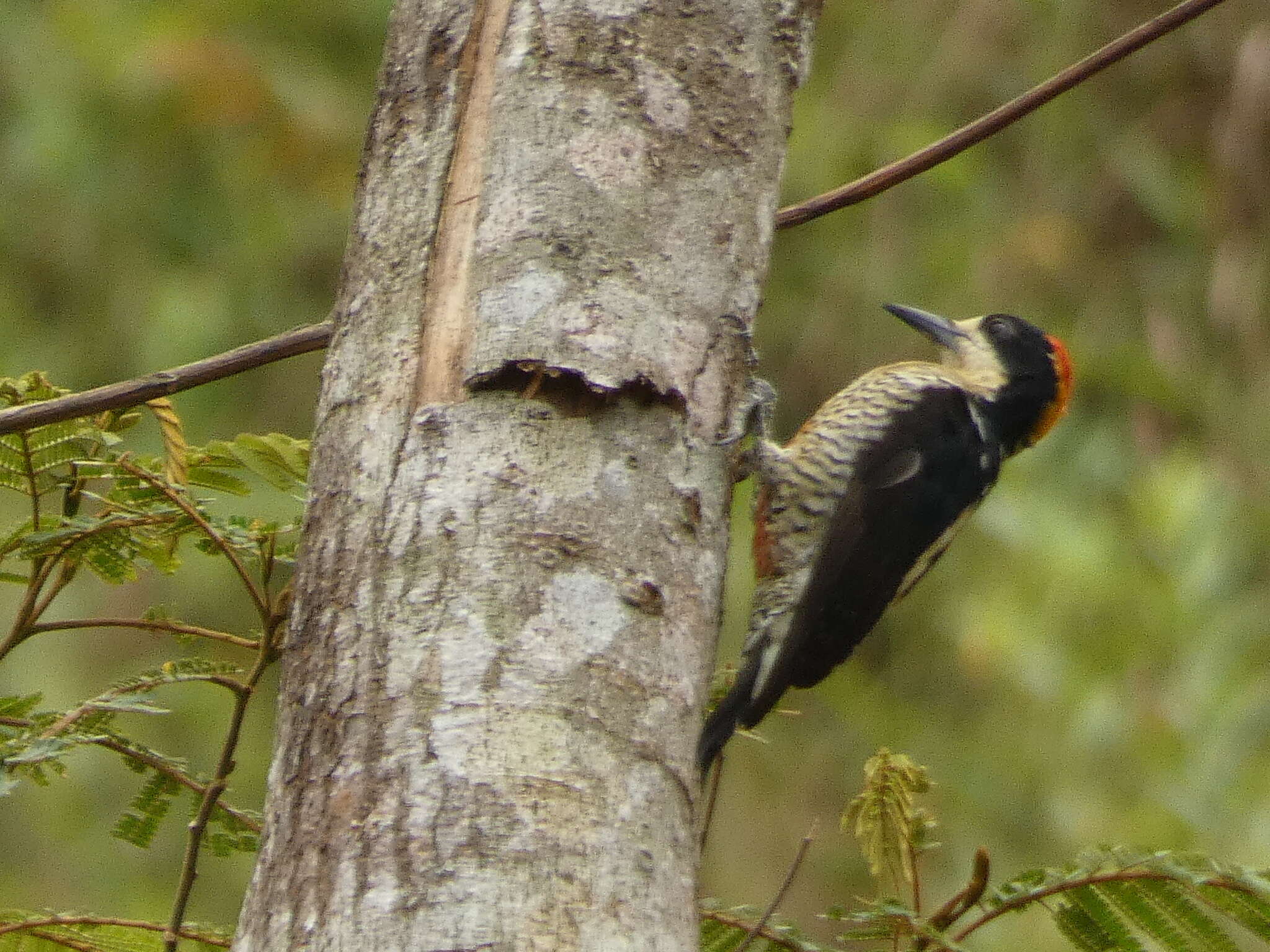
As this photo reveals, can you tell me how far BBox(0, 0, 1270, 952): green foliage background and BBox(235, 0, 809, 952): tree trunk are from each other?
2.98 m

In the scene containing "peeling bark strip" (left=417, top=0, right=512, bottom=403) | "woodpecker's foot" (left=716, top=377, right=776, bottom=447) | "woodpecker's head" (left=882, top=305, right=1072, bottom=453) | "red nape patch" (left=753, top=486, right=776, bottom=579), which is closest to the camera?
"peeling bark strip" (left=417, top=0, right=512, bottom=403)

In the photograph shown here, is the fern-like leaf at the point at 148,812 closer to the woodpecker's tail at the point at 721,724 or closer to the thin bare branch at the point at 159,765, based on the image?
the thin bare branch at the point at 159,765

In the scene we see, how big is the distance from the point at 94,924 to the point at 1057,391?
9.77ft

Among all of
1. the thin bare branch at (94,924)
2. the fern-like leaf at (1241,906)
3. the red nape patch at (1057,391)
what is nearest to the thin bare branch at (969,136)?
the fern-like leaf at (1241,906)

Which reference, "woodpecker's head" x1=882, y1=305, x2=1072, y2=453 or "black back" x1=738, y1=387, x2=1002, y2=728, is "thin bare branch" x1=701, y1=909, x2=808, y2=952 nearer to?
"black back" x1=738, y1=387, x2=1002, y2=728

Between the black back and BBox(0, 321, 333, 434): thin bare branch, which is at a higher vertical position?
the black back

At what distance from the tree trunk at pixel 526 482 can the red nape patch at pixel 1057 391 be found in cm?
216

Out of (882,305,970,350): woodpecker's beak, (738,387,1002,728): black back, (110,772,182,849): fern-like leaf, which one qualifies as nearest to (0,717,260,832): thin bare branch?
(110,772,182,849): fern-like leaf

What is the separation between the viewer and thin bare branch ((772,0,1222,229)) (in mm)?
2477

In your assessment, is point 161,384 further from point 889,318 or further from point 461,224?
point 889,318

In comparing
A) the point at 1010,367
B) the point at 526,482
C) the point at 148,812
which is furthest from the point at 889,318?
the point at 526,482

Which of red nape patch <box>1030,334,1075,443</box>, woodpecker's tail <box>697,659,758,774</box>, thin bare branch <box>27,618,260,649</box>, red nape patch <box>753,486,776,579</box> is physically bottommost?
thin bare branch <box>27,618,260,649</box>

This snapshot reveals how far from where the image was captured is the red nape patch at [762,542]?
3785mm

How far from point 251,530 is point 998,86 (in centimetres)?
466
